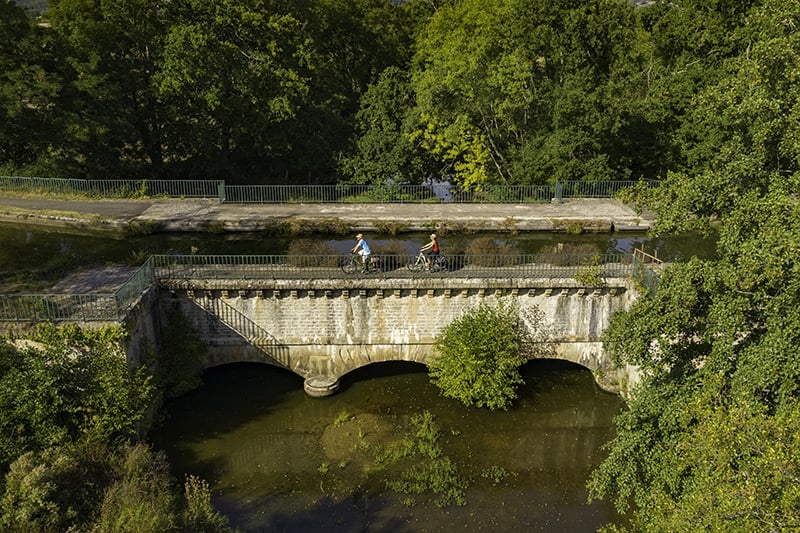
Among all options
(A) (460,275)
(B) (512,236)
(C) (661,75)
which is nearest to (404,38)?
(C) (661,75)

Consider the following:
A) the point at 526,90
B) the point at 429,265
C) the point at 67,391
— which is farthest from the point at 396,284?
the point at 526,90

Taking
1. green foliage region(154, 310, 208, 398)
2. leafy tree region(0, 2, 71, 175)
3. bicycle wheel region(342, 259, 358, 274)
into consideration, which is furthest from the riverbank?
green foliage region(154, 310, 208, 398)

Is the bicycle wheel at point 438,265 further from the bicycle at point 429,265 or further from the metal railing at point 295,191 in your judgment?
the metal railing at point 295,191

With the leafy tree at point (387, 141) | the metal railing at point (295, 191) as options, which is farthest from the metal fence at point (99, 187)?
the leafy tree at point (387, 141)

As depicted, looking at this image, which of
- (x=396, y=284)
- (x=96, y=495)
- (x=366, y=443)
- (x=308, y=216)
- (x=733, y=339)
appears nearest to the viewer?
(x=733, y=339)

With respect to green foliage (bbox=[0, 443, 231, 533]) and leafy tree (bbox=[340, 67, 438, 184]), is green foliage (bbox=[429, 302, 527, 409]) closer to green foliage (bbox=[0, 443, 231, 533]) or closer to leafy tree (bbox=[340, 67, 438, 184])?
green foliage (bbox=[0, 443, 231, 533])

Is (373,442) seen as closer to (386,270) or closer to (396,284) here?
(396,284)
